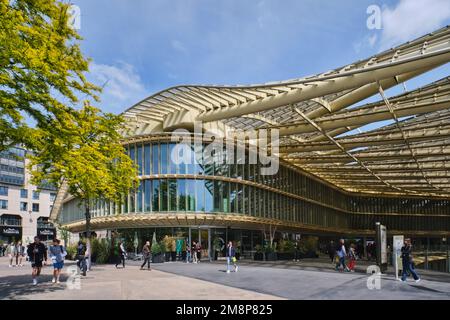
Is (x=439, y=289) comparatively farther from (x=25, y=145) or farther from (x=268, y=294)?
(x=25, y=145)

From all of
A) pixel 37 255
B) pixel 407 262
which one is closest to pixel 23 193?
pixel 37 255

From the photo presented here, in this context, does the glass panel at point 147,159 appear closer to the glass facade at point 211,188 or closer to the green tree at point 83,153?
the glass facade at point 211,188

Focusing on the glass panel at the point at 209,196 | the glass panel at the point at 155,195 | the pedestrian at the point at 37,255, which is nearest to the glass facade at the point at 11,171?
the glass panel at the point at 155,195

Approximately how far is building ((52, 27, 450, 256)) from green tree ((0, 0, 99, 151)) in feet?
36.6

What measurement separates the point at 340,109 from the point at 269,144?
33.7ft

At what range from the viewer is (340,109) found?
25.6m

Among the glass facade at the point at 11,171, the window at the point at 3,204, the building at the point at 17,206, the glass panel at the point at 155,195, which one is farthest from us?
the glass facade at the point at 11,171

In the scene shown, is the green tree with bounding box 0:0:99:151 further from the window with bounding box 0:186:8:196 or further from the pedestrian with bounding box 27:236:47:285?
the window with bounding box 0:186:8:196

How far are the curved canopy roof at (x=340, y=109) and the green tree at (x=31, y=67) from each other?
11124mm

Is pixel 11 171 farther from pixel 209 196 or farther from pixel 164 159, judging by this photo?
pixel 209 196

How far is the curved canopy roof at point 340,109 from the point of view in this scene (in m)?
19.7
